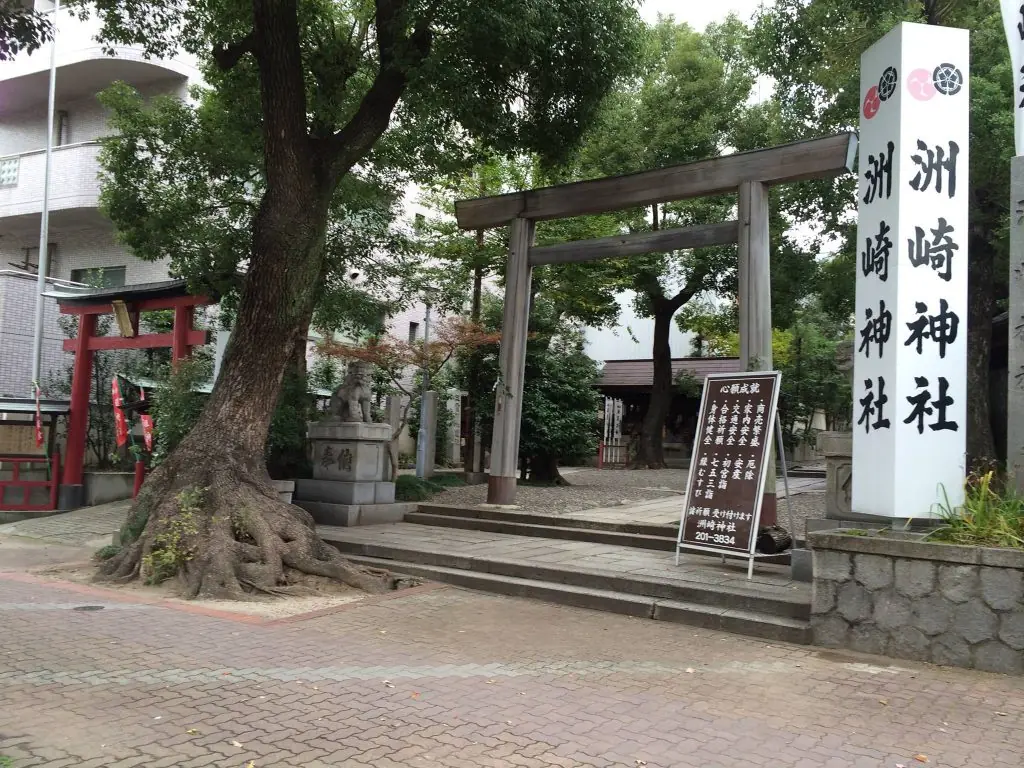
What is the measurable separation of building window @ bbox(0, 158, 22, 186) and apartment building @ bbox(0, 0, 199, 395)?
2 centimetres

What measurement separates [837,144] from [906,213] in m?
3.24

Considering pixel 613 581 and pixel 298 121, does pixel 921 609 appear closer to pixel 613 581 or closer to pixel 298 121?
pixel 613 581

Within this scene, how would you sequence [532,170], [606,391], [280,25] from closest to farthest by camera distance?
[280,25], [532,170], [606,391]

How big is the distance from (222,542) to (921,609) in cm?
610

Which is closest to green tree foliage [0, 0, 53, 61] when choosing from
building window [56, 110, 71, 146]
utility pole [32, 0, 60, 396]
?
utility pole [32, 0, 60, 396]

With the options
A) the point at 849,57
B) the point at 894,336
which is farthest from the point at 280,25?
the point at 849,57

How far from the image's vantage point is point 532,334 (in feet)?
51.0

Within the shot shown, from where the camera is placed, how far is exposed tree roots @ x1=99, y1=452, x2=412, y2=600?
7355 millimetres

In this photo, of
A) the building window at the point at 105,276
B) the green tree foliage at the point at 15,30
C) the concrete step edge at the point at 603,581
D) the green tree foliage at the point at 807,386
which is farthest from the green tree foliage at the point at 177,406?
the green tree foliage at the point at 807,386

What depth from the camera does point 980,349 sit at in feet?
42.2

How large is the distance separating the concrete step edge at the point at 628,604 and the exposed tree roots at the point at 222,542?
22.7 inches

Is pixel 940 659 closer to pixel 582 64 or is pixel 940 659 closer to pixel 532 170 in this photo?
pixel 582 64

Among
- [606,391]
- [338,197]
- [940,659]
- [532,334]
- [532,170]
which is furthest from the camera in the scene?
[606,391]

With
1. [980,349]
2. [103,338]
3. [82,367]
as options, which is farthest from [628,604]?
[82,367]
